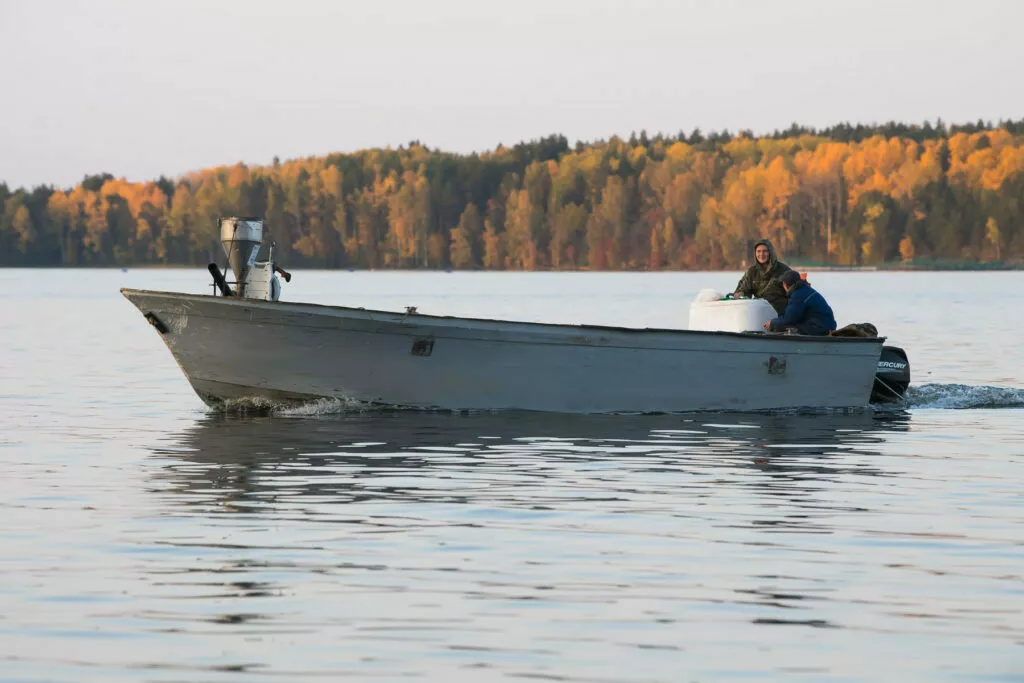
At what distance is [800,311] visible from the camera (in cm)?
2109

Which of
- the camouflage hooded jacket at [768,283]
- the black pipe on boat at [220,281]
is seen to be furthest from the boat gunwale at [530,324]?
the camouflage hooded jacket at [768,283]

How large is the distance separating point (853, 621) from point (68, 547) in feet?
16.6

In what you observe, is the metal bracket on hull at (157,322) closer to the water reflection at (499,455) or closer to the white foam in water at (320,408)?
the water reflection at (499,455)

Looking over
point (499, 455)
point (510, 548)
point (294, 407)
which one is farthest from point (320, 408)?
point (510, 548)

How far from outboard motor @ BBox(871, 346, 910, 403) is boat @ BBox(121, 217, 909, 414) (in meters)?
1.45

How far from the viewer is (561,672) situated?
26.5 feet

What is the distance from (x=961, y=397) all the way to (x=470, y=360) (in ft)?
25.8

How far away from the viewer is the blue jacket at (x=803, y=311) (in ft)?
69.2

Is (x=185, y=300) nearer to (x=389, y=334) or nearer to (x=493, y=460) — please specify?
(x=389, y=334)

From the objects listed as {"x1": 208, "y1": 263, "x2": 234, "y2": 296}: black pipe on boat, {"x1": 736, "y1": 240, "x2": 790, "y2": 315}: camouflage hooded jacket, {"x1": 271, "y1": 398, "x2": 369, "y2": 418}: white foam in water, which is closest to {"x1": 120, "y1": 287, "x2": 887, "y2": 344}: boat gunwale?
{"x1": 208, "y1": 263, "x2": 234, "y2": 296}: black pipe on boat

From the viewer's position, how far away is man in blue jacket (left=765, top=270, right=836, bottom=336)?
21094 millimetres

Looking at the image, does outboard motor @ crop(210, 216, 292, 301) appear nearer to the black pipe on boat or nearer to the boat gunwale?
the black pipe on boat

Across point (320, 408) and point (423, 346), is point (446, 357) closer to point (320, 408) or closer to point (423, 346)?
point (423, 346)

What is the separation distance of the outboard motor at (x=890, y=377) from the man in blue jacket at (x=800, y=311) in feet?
5.46
